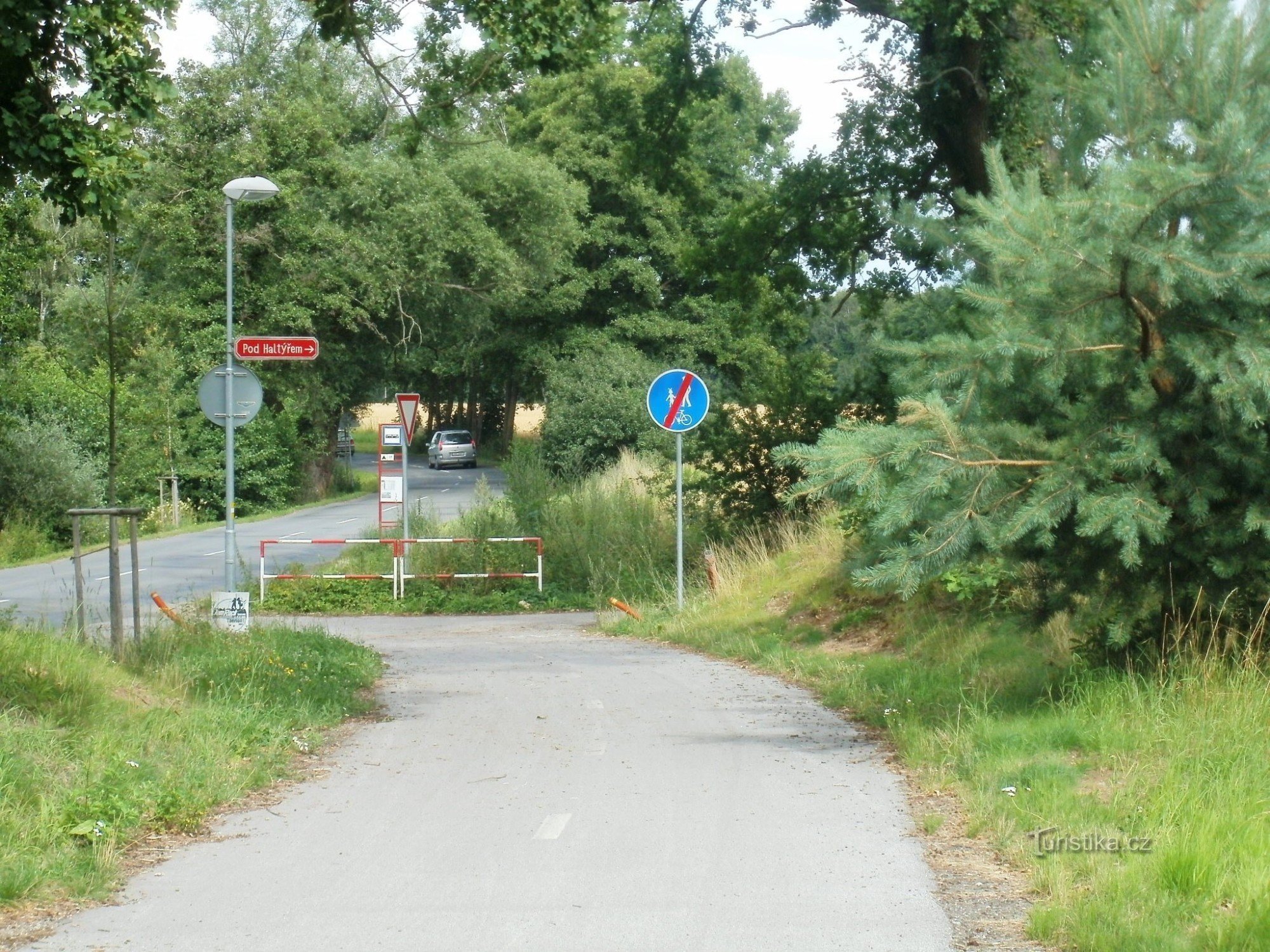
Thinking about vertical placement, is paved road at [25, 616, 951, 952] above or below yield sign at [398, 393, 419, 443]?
below

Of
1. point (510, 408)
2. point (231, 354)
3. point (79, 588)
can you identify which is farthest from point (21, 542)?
point (510, 408)

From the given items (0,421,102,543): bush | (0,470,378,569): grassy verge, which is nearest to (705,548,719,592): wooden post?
(0,470,378,569): grassy verge

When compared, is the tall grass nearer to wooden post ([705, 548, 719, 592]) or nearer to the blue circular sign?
wooden post ([705, 548, 719, 592])

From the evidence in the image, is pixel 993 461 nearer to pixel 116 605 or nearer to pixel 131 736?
pixel 131 736

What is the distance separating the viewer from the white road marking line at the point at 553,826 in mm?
6781

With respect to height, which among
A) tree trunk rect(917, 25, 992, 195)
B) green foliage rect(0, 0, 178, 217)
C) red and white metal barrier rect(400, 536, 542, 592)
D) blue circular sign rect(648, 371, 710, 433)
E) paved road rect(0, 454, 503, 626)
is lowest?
paved road rect(0, 454, 503, 626)

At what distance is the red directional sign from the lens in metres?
14.6

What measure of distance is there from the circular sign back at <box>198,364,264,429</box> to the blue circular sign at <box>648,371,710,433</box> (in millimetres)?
5459

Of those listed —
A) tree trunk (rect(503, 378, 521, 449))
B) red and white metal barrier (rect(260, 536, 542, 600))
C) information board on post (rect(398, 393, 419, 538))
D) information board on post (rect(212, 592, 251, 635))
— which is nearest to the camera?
information board on post (rect(212, 592, 251, 635))

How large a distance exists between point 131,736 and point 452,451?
59637mm

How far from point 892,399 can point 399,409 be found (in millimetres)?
10730

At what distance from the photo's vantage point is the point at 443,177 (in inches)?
1714

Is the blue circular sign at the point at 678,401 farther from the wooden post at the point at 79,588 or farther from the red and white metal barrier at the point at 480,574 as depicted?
the wooden post at the point at 79,588
